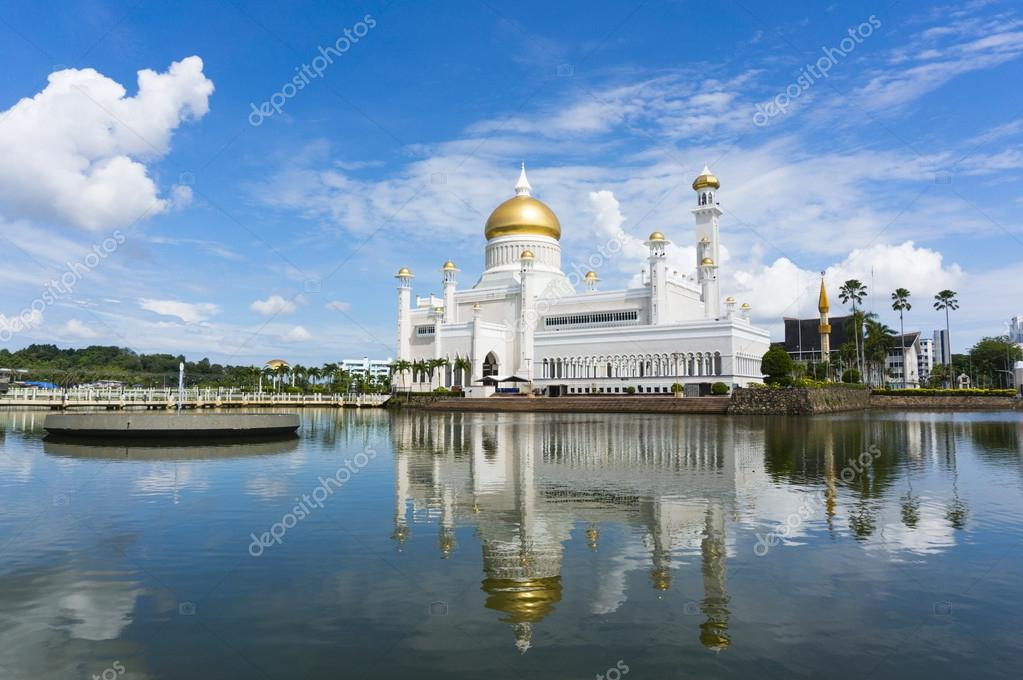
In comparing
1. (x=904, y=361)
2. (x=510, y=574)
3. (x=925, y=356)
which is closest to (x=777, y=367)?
(x=510, y=574)

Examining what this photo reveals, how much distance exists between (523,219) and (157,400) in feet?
130

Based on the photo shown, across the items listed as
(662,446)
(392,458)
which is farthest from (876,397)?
(392,458)

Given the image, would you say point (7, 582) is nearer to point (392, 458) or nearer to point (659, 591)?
point (659, 591)

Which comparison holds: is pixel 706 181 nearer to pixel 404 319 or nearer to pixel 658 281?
pixel 658 281

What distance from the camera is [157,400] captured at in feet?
182

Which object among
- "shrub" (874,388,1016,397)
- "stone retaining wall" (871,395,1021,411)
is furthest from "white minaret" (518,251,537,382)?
"shrub" (874,388,1016,397)

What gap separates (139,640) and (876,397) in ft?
212

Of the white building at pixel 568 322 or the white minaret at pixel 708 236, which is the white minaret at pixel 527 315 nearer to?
the white building at pixel 568 322

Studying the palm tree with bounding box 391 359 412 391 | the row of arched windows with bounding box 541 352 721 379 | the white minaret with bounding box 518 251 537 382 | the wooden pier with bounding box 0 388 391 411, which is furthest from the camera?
the palm tree with bounding box 391 359 412 391

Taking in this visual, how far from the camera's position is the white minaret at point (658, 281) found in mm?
62656

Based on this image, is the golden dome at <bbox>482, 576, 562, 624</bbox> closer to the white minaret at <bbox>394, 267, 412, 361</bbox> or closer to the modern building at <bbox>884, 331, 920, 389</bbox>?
the white minaret at <bbox>394, 267, 412, 361</bbox>

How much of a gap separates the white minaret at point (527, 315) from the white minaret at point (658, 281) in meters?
12.6

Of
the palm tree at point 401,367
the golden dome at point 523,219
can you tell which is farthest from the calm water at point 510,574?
the golden dome at point 523,219

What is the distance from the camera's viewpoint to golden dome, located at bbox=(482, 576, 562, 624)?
613 centimetres
